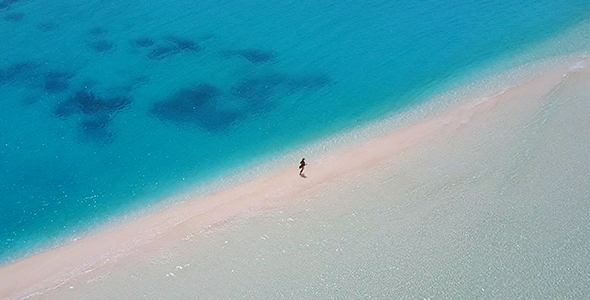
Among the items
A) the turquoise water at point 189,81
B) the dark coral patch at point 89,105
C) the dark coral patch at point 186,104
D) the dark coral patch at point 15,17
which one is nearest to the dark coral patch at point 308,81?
the turquoise water at point 189,81

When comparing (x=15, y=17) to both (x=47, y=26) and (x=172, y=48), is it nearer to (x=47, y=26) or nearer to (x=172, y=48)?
(x=47, y=26)

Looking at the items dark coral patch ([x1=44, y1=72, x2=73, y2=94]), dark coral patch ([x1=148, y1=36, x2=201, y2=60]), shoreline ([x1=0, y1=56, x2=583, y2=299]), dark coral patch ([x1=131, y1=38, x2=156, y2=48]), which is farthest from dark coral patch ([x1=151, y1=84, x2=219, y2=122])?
shoreline ([x1=0, y1=56, x2=583, y2=299])

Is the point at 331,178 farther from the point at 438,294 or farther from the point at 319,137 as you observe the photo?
the point at 438,294

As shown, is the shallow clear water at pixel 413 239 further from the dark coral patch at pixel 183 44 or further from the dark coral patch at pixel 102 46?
the dark coral patch at pixel 102 46

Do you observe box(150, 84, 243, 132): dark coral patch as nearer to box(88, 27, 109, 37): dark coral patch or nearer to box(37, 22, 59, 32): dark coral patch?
box(88, 27, 109, 37): dark coral patch

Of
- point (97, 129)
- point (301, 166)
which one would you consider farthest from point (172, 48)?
point (301, 166)
